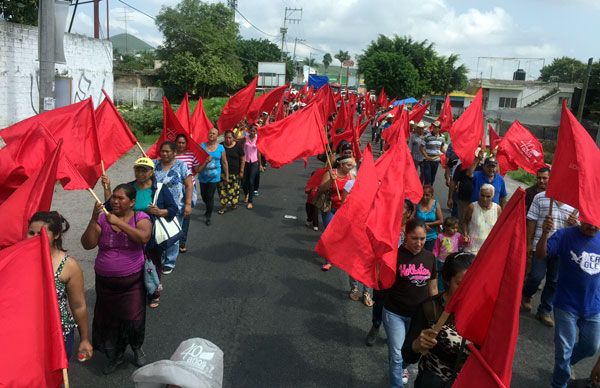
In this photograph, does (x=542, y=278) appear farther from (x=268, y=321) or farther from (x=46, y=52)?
(x=46, y=52)

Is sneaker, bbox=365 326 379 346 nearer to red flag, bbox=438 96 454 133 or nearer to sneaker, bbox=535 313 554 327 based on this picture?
sneaker, bbox=535 313 554 327

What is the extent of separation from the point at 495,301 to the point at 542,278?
344 cm

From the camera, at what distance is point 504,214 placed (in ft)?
8.10

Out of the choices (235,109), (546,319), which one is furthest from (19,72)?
(546,319)

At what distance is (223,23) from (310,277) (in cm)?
5148

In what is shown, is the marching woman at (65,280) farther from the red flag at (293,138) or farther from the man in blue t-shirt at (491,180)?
the man in blue t-shirt at (491,180)

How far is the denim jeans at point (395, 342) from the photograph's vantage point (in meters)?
3.66

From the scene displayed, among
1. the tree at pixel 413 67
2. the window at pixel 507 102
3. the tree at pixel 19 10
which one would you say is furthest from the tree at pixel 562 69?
the tree at pixel 19 10

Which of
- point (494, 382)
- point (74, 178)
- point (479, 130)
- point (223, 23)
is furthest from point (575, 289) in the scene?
point (223, 23)

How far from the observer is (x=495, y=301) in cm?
243

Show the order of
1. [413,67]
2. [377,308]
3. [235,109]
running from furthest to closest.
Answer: [413,67] → [235,109] → [377,308]

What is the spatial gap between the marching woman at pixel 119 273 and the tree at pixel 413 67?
37347mm

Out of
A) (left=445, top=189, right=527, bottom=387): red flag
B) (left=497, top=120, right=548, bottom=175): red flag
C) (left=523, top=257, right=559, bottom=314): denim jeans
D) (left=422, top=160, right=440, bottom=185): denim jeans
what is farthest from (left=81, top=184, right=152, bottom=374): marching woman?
(left=422, top=160, right=440, bottom=185): denim jeans

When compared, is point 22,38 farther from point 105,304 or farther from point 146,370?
point 146,370
